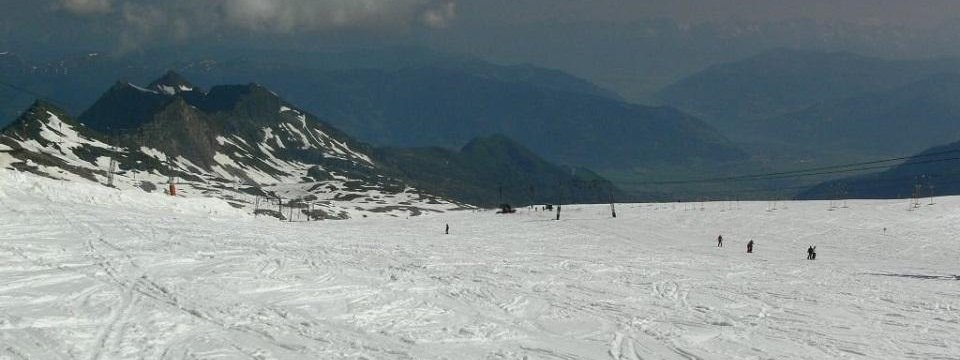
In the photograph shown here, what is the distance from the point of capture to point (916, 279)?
45.0 meters

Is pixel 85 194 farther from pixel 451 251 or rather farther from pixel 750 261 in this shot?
pixel 750 261

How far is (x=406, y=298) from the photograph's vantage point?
1081 inches

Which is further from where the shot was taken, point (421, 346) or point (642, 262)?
point (642, 262)

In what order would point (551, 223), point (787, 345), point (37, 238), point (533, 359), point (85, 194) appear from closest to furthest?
1. point (533, 359)
2. point (787, 345)
3. point (37, 238)
4. point (85, 194)
5. point (551, 223)

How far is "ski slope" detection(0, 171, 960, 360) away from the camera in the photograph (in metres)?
20.0

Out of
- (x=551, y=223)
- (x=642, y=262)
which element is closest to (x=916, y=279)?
(x=642, y=262)

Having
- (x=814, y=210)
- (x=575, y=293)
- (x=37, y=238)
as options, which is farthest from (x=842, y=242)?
(x=37, y=238)

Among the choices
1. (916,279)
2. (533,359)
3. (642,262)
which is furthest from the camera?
(642,262)

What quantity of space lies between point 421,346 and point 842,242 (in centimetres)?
7457

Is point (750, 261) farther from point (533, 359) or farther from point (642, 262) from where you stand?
point (533, 359)

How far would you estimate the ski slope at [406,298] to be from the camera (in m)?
20.0

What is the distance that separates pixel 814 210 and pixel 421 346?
104477 millimetres

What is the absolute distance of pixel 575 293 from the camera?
104 ft

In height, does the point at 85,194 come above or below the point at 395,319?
above
